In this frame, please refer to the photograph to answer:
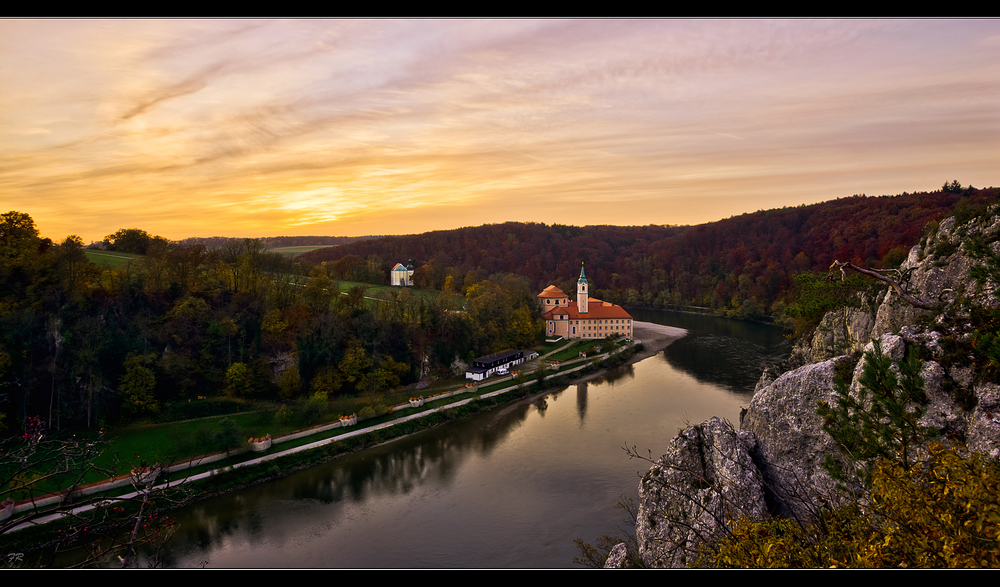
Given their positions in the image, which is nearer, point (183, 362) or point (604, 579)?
point (604, 579)

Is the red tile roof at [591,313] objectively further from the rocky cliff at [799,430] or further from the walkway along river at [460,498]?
the rocky cliff at [799,430]

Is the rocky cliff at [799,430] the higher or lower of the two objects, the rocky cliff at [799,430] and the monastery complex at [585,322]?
the higher

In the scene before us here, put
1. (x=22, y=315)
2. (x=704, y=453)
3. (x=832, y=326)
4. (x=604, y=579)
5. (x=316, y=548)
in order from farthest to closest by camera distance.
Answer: (x=22, y=315) < (x=832, y=326) < (x=316, y=548) < (x=704, y=453) < (x=604, y=579)

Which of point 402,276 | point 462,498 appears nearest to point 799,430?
point 462,498

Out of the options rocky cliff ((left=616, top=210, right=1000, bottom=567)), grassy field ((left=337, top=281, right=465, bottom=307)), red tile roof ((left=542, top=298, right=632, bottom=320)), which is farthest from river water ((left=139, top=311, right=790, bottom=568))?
red tile roof ((left=542, top=298, right=632, bottom=320))

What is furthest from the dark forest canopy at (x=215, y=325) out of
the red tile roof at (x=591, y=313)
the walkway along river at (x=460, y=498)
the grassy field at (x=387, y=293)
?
the walkway along river at (x=460, y=498)

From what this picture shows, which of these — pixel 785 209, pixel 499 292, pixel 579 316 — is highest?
pixel 785 209
